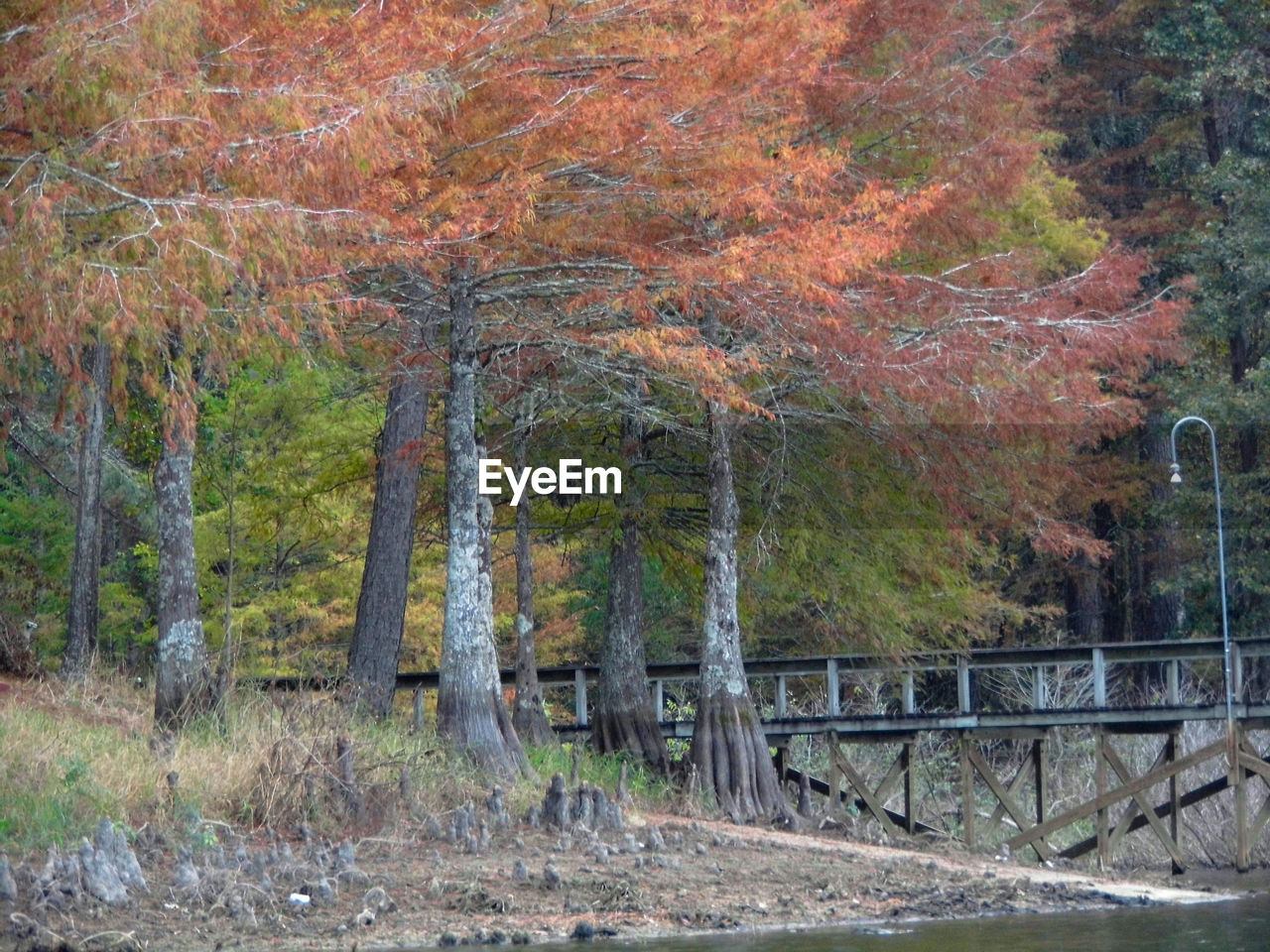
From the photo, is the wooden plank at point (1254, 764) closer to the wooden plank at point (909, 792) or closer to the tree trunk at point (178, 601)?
the wooden plank at point (909, 792)

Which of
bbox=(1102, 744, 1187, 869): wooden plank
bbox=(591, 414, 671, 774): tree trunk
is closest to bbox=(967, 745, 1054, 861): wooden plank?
bbox=(1102, 744, 1187, 869): wooden plank

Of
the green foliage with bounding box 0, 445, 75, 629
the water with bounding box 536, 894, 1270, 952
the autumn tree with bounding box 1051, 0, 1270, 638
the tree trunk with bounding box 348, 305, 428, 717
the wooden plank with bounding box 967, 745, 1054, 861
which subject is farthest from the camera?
the green foliage with bounding box 0, 445, 75, 629

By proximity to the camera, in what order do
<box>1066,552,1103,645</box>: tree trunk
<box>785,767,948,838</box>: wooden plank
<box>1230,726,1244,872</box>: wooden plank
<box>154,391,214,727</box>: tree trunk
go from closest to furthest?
<box>154,391,214,727</box>: tree trunk → <box>1230,726,1244,872</box>: wooden plank → <box>785,767,948,838</box>: wooden plank → <box>1066,552,1103,645</box>: tree trunk

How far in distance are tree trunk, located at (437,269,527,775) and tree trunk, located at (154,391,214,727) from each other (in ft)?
7.33

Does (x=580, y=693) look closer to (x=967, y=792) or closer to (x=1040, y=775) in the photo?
(x=967, y=792)

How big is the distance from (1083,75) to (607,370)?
1902cm

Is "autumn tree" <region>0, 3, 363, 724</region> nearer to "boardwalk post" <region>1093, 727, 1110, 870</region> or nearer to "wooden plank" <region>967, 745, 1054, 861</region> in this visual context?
"wooden plank" <region>967, 745, 1054, 861</region>

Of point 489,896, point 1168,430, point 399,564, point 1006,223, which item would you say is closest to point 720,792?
point 399,564

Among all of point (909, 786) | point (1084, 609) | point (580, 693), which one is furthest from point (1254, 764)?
point (1084, 609)

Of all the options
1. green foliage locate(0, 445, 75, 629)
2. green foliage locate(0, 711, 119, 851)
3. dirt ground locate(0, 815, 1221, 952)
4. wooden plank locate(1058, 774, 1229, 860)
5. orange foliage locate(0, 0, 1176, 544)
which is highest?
Result: orange foliage locate(0, 0, 1176, 544)

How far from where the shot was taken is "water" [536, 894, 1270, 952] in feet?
33.8

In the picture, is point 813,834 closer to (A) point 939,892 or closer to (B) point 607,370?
(A) point 939,892

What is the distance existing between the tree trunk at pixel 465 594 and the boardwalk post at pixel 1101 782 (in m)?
8.38

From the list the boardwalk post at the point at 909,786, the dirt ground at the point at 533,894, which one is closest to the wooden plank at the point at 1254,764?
the boardwalk post at the point at 909,786
